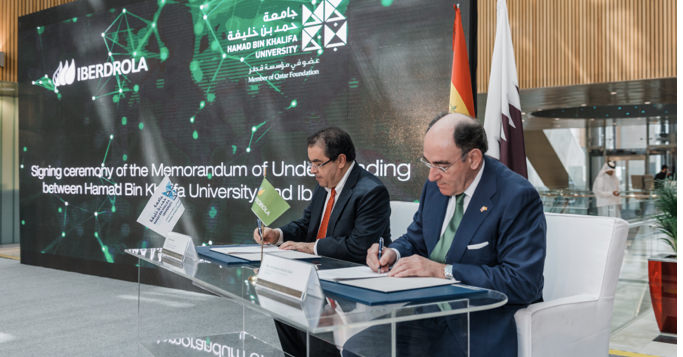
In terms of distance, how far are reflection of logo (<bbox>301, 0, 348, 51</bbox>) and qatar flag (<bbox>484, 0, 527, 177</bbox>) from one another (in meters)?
1.26

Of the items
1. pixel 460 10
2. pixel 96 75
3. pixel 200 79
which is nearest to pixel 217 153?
pixel 200 79

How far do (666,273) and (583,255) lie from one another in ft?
7.09

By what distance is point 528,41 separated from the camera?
920 centimetres

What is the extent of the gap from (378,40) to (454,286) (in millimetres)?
2882

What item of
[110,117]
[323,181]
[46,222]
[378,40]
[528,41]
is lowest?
[46,222]

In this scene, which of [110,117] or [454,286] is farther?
[110,117]

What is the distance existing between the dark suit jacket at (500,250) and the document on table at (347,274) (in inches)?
10.4

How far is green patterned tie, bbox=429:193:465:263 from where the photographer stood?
1.98 metres

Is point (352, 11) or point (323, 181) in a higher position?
point (352, 11)

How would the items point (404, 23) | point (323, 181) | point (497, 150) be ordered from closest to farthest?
point (323, 181)
point (497, 150)
point (404, 23)

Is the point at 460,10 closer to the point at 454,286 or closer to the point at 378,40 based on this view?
the point at 378,40

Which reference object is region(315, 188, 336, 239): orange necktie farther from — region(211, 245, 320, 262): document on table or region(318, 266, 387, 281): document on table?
region(318, 266, 387, 281): document on table

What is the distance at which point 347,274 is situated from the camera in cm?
189

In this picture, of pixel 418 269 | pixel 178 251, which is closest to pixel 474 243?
pixel 418 269
